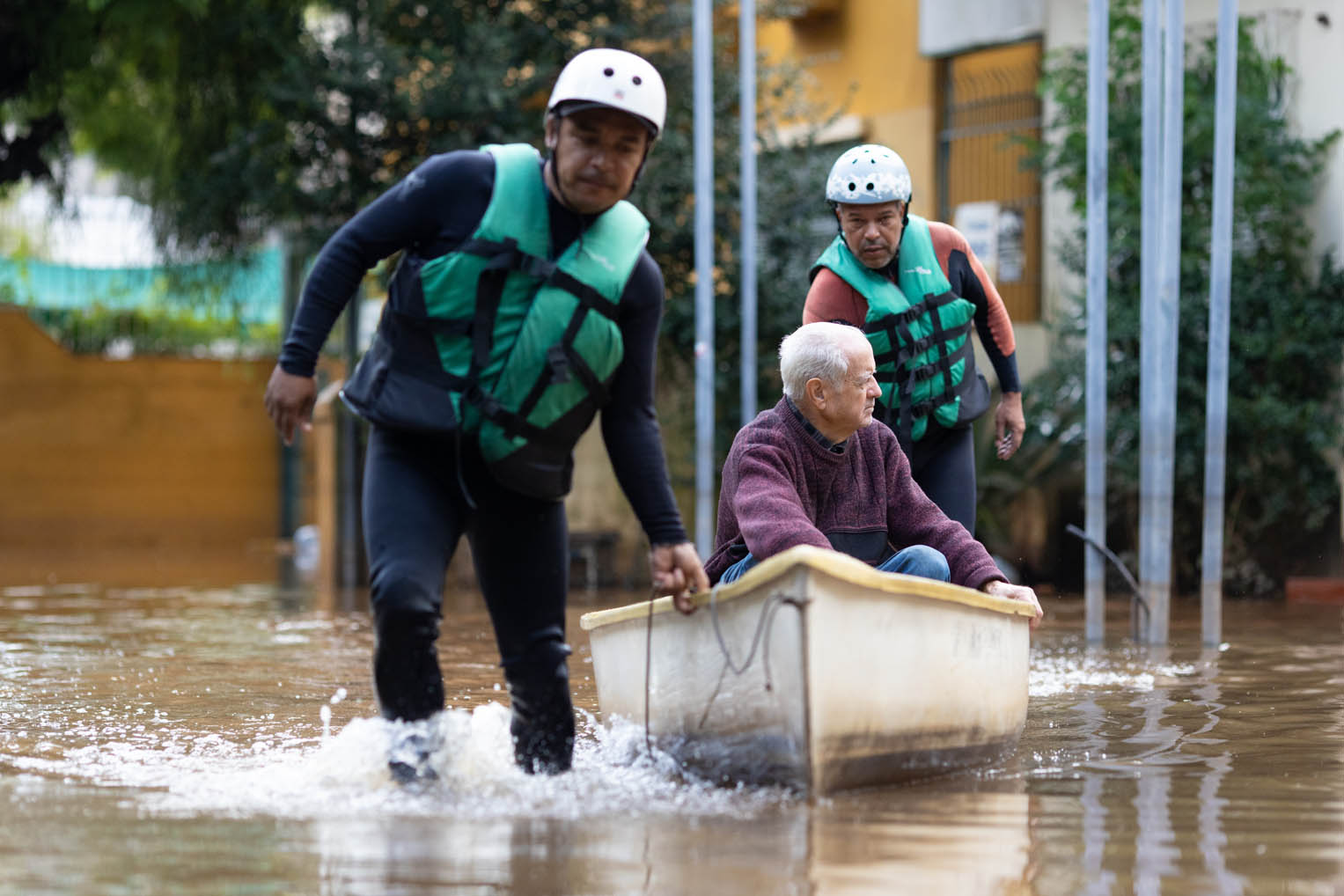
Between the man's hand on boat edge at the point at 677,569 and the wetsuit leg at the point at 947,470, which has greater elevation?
the wetsuit leg at the point at 947,470

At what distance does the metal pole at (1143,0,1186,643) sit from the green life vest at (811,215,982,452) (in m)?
3.24

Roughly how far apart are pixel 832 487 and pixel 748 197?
719 cm

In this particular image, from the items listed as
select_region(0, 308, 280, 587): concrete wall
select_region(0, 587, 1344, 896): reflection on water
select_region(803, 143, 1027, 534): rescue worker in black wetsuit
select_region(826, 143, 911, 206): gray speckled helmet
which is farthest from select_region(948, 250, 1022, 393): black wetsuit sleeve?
select_region(0, 308, 280, 587): concrete wall

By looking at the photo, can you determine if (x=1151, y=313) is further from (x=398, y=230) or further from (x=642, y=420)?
(x=398, y=230)

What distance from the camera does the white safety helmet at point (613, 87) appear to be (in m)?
4.63

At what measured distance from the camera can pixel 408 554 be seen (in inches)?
186

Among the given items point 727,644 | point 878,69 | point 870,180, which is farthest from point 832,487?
point 878,69

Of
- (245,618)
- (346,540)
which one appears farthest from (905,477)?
(346,540)

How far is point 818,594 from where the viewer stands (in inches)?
185

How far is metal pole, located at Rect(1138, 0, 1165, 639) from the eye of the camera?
31.8 feet

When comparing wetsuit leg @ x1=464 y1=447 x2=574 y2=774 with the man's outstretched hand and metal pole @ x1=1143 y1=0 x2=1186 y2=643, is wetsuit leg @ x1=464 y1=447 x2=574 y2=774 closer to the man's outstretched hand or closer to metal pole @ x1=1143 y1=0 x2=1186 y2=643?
the man's outstretched hand

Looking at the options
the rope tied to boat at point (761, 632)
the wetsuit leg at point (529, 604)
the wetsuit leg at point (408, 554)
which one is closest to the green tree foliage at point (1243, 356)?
the rope tied to boat at point (761, 632)

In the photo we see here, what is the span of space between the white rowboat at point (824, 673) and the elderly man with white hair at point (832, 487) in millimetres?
323

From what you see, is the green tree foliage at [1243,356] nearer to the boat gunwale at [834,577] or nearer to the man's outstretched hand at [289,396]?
the boat gunwale at [834,577]
